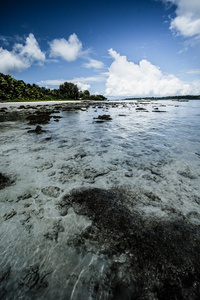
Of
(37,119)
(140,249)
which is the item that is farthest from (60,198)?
(37,119)

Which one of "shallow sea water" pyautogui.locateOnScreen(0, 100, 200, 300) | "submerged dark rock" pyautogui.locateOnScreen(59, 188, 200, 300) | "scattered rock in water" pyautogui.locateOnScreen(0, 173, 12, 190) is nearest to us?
"submerged dark rock" pyautogui.locateOnScreen(59, 188, 200, 300)

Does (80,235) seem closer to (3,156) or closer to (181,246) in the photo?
(181,246)

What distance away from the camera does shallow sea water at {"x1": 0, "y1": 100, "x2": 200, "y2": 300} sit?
211 centimetres

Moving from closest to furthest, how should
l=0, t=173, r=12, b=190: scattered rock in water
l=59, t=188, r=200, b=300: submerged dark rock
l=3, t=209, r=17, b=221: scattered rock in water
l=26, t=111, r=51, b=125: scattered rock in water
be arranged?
l=59, t=188, r=200, b=300: submerged dark rock, l=3, t=209, r=17, b=221: scattered rock in water, l=0, t=173, r=12, b=190: scattered rock in water, l=26, t=111, r=51, b=125: scattered rock in water

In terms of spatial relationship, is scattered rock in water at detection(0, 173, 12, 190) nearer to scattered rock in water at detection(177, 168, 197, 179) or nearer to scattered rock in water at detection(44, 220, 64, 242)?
scattered rock in water at detection(44, 220, 64, 242)

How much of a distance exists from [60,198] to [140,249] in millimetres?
2376

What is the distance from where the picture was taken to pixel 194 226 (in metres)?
2.93

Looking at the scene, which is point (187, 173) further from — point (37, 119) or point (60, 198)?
point (37, 119)

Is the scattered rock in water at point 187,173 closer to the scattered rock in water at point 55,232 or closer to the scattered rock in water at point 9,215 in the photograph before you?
the scattered rock in water at point 55,232

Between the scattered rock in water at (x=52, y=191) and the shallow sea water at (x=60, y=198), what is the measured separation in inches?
1.2

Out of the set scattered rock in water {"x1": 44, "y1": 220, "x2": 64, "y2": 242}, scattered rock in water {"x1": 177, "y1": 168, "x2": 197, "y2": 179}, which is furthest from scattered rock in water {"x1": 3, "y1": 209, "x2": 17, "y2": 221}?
scattered rock in water {"x1": 177, "y1": 168, "x2": 197, "y2": 179}

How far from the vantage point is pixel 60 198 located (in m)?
3.80

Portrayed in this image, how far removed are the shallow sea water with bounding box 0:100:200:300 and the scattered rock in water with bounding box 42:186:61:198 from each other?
0.10ft

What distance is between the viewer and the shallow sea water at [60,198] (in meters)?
2.11
